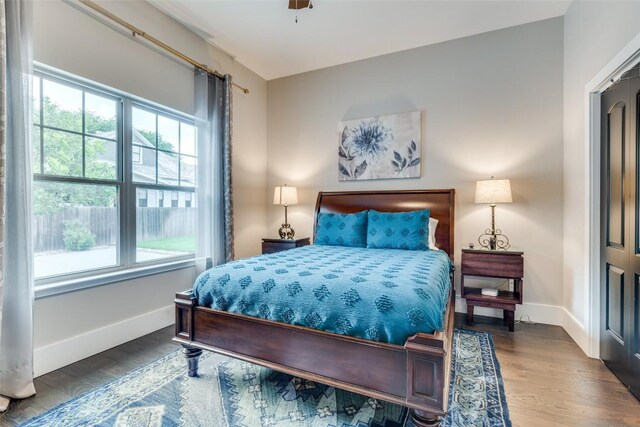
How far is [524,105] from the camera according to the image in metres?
3.17

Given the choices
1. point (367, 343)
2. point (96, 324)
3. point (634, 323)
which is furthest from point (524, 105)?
point (96, 324)

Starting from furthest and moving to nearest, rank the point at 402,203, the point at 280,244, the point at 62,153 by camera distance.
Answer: the point at 280,244 < the point at 402,203 < the point at 62,153

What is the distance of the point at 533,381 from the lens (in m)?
2.02

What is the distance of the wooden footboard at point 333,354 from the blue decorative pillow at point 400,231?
4.71 feet

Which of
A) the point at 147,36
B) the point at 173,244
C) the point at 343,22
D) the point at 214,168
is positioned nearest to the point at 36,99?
A: the point at 147,36

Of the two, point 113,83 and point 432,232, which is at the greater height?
point 113,83

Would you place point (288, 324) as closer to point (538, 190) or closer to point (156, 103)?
point (156, 103)

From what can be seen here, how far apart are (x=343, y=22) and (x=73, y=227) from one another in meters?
3.11

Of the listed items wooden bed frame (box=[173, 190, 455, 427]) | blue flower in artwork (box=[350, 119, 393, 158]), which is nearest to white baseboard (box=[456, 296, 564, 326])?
wooden bed frame (box=[173, 190, 455, 427])

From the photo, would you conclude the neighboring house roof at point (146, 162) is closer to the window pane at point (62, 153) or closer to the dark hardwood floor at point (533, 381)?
the window pane at point (62, 153)

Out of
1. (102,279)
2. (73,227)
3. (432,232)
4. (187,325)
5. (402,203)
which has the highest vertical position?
(402,203)

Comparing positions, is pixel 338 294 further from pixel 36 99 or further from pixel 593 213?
pixel 36 99

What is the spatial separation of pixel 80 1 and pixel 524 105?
4.04 m

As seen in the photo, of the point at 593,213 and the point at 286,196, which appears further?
the point at 286,196
